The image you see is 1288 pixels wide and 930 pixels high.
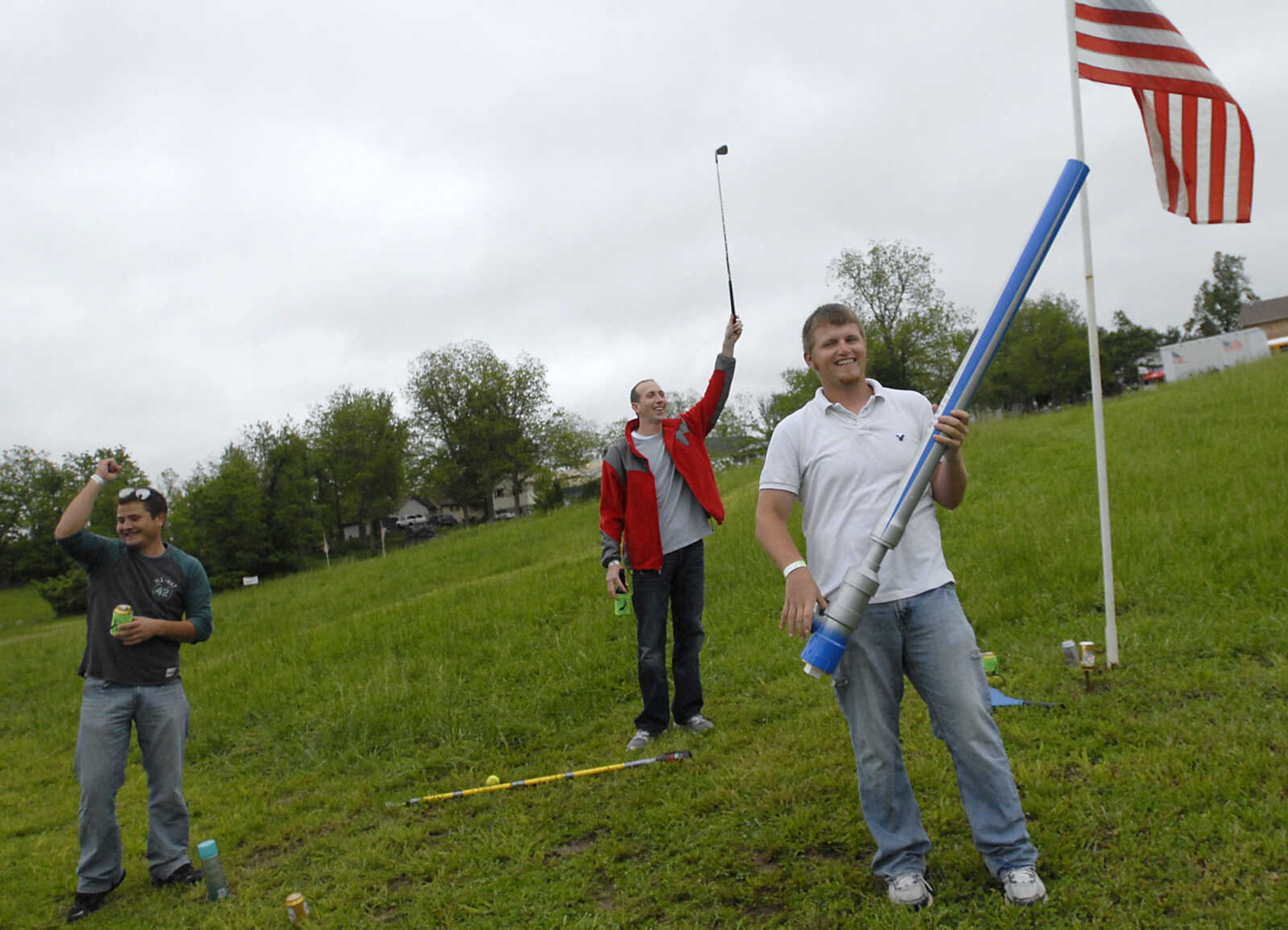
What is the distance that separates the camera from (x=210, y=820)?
577cm

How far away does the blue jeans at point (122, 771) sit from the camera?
14.6 ft

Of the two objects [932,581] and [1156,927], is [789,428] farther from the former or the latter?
[1156,927]

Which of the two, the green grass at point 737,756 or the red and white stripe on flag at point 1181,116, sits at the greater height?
the red and white stripe on flag at point 1181,116

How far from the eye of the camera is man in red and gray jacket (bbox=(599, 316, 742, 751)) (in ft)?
18.6

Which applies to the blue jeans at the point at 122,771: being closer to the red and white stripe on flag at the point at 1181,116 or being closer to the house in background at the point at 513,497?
the red and white stripe on flag at the point at 1181,116

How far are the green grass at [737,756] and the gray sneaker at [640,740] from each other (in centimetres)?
11

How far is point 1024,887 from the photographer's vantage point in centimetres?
294

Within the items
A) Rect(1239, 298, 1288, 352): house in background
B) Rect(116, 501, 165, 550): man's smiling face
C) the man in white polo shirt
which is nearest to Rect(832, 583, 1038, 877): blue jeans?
the man in white polo shirt

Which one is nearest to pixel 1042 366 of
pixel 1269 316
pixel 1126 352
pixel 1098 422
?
pixel 1126 352

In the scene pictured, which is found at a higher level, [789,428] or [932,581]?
[789,428]

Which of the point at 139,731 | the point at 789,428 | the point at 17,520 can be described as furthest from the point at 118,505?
the point at 17,520

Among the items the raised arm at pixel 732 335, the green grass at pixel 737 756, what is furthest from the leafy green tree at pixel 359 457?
the raised arm at pixel 732 335

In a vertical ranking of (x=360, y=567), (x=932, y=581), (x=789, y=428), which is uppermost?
(x=789, y=428)

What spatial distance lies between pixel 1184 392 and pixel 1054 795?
15.7 metres
